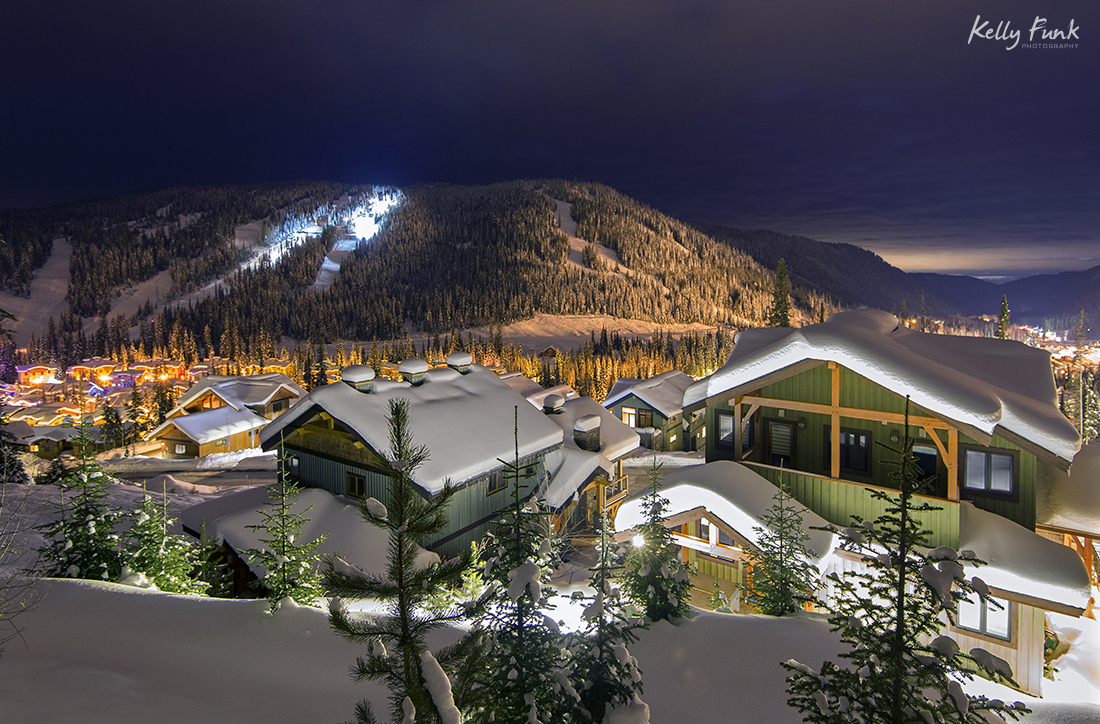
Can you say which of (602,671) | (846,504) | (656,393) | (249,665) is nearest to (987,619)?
(846,504)

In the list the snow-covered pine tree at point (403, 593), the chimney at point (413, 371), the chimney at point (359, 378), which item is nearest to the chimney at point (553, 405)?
the chimney at point (413, 371)

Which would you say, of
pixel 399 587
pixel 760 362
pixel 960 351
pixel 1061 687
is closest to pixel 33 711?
pixel 399 587

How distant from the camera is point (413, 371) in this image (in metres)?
22.1

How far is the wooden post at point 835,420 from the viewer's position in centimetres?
1308

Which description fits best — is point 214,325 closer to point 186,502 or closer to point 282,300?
point 282,300

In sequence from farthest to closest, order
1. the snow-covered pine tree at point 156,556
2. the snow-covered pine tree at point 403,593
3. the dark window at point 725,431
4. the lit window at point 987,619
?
the dark window at point 725,431 → the snow-covered pine tree at point 156,556 → the lit window at point 987,619 → the snow-covered pine tree at point 403,593

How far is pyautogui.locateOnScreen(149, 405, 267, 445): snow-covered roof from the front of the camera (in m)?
47.9

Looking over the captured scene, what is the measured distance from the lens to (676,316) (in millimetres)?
188375

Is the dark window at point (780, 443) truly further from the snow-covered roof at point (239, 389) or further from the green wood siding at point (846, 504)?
the snow-covered roof at point (239, 389)

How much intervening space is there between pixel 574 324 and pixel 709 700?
167 meters

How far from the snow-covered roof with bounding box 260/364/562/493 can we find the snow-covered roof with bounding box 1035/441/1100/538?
16273mm

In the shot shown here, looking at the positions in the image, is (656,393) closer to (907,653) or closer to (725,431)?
(725,431)

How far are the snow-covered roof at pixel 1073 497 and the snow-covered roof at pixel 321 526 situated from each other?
1657 cm

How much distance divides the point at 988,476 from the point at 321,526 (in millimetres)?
19515
